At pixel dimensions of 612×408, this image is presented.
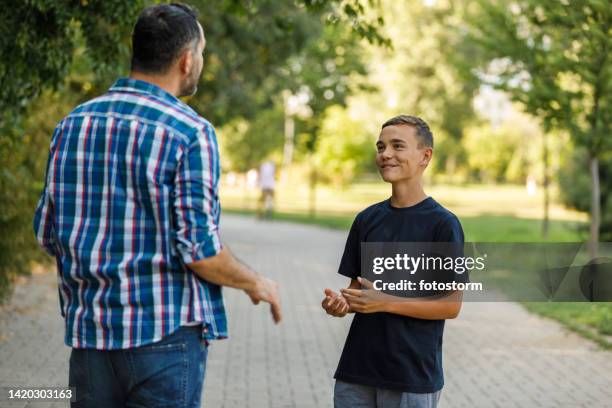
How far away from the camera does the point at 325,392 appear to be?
24.1 feet

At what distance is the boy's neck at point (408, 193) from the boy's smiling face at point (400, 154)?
0.08 feet

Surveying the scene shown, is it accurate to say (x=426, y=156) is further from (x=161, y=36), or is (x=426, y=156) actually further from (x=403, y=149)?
(x=161, y=36)

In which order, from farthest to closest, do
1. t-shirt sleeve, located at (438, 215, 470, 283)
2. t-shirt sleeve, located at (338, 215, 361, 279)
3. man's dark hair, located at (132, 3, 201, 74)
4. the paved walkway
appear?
the paved walkway → t-shirt sleeve, located at (338, 215, 361, 279) → t-shirt sleeve, located at (438, 215, 470, 283) → man's dark hair, located at (132, 3, 201, 74)

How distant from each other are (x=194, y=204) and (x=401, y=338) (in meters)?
1.14

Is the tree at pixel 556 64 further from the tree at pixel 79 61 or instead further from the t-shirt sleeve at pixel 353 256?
the t-shirt sleeve at pixel 353 256

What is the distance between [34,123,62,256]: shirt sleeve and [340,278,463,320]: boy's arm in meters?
1.08

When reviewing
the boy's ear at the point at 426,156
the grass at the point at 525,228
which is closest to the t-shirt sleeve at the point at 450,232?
the boy's ear at the point at 426,156

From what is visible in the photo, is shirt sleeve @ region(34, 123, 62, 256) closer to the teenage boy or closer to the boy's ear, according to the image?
the teenage boy

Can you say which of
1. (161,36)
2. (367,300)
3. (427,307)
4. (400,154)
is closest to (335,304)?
(367,300)

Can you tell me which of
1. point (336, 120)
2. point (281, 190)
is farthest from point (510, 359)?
point (281, 190)

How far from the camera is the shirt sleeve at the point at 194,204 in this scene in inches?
109

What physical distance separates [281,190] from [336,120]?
14732mm

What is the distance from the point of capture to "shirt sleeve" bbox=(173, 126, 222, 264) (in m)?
2.77

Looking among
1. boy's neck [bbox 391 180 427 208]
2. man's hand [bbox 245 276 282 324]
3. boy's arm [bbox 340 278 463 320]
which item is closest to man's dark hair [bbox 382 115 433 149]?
boy's neck [bbox 391 180 427 208]
